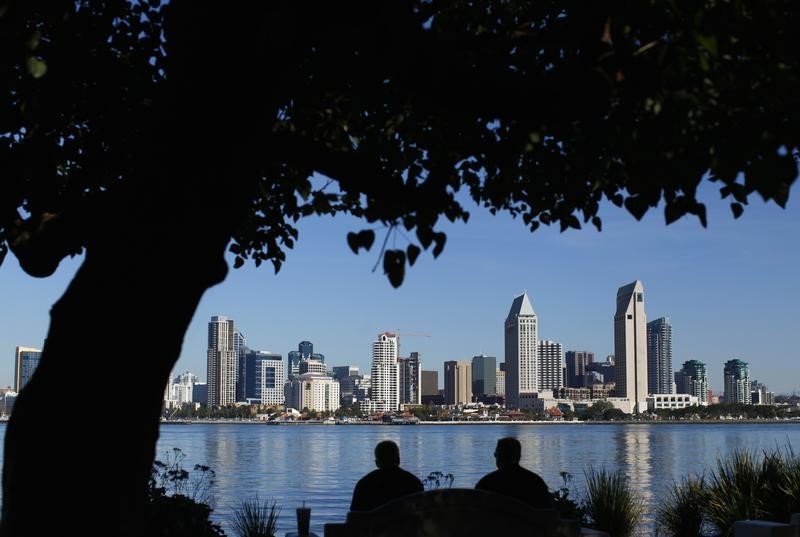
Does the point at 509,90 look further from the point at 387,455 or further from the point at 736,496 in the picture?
→ the point at 736,496

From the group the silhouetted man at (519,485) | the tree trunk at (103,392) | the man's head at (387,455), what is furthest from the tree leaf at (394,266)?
the man's head at (387,455)

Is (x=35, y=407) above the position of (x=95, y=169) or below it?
below

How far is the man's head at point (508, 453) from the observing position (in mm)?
6113

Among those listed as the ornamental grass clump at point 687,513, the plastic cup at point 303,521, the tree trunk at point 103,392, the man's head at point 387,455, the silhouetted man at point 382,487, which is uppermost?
the tree trunk at point 103,392

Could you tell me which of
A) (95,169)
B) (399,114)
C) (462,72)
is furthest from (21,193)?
(462,72)

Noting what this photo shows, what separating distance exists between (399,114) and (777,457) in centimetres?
664

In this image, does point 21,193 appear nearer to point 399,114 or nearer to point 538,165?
point 399,114

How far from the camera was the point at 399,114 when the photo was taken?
660 centimetres

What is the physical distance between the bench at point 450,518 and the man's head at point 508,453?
159 cm

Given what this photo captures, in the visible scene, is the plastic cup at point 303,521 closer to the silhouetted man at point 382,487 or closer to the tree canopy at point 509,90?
the silhouetted man at point 382,487

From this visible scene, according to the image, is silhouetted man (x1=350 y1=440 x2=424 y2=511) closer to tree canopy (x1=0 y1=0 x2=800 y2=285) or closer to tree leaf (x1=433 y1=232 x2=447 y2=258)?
tree canopy (x1=0 y1=0 x2=800 y2=285)

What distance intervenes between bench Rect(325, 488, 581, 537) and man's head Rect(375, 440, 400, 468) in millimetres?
1653

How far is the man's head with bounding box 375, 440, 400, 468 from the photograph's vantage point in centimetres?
616

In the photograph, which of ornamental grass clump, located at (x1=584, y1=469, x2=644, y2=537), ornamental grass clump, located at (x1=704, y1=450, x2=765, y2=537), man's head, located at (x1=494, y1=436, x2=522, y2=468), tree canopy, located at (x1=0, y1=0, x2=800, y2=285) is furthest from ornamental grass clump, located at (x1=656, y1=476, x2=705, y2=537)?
tree canopy, located at (x1=0, y1=0, x2=800, y2=285)
